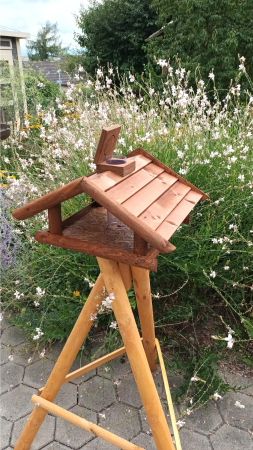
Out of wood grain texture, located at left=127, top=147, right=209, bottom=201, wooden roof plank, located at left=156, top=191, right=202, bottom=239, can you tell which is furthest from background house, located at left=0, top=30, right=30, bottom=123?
wooden roof plank, located at left=156, top=191, right=202, bottom=239

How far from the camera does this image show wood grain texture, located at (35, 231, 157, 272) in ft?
3.48

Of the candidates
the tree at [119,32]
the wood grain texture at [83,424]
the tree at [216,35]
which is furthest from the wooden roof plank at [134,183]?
the tree at [119,32]

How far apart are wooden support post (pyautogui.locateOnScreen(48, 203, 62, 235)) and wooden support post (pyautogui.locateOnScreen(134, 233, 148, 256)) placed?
0.31 m

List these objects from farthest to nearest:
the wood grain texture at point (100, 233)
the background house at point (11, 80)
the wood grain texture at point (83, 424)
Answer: the background house at point (11, 80) → the wood grain texture at point (83, 424) → the wood grain texture at point (100, 233)

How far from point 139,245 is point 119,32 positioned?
2001cm

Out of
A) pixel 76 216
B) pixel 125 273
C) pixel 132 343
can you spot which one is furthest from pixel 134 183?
pixel 132 343

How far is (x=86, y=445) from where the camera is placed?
1.85m

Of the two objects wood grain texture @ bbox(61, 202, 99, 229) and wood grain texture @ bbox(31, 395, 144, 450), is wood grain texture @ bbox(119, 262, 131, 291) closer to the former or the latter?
wood grain texture @ bbox(61, 202, 99, 229)

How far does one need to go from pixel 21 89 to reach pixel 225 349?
10.8m

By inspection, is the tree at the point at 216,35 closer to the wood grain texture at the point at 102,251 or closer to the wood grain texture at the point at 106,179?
the wood grain texture at the point at 106,179

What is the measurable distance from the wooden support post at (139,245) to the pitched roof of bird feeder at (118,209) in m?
0.01

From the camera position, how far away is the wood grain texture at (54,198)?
3.29ft

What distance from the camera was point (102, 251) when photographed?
43.9 inches

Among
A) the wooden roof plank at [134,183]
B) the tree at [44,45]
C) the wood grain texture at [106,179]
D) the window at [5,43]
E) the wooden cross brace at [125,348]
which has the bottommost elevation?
the wooden cross brace at [125,348]
